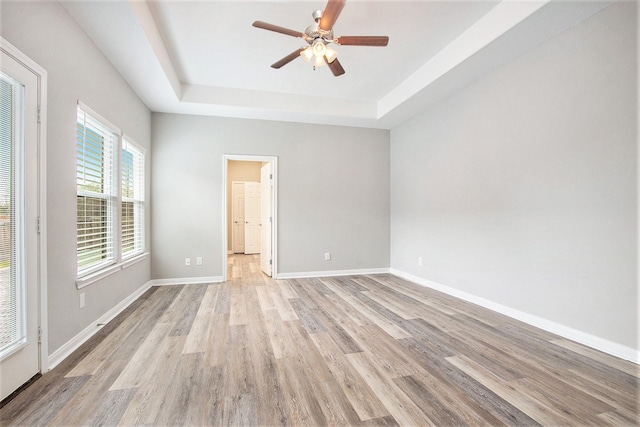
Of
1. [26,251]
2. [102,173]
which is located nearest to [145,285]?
[102,173]

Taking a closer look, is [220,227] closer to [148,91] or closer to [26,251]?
[148,91]

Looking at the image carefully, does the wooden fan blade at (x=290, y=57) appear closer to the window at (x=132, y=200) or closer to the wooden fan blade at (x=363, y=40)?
the wooden fan blade at (x=363, y=40)

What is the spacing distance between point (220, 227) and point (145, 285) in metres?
1.35

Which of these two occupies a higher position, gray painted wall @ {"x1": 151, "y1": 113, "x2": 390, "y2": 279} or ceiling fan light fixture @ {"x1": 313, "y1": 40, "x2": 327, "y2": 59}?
ceiling fan light fixture @ {"x1": 313, "y1": 40, "x2": 327, "y2": 59}

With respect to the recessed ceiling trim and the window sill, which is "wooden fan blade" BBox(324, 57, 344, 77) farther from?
the window sill

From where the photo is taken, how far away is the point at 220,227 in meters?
4.73

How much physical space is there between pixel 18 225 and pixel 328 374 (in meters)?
2.20

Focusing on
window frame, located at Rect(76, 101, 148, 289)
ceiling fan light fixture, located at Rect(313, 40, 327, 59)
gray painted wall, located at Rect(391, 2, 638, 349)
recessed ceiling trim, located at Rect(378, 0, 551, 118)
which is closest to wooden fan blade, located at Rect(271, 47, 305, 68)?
ceiling fan light fixture, located at Rect(313, 40, 327, 59)

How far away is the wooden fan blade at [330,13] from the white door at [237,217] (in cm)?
650

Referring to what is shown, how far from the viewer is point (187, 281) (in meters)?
4.59

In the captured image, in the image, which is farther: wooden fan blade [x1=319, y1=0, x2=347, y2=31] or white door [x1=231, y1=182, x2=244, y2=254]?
white door [x1=231, y1=182, x2=244, y2=254]

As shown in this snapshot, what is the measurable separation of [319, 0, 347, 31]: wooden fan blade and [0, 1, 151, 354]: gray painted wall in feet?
6.41

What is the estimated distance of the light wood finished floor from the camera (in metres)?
1.57

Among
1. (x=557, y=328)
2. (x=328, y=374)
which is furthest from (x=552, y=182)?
(x=328, y=374)
